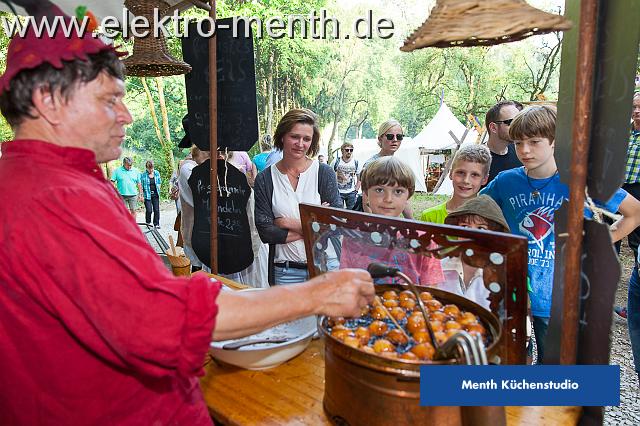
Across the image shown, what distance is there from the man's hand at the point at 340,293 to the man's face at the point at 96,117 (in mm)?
709

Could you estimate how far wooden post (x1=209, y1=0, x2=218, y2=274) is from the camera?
2848 millimetres

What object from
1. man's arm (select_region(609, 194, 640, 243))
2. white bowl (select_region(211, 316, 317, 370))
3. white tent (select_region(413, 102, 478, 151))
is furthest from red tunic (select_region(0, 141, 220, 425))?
white tent (select_region(413, 102, 478, 151))

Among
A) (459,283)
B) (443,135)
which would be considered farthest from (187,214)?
(443,135)

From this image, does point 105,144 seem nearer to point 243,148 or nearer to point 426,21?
point 426,21

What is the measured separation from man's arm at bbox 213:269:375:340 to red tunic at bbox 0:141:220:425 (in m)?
0.07

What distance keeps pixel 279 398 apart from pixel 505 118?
299 cm

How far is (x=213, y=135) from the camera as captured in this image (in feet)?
9.58

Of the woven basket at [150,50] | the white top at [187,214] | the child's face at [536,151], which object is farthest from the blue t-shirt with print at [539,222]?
the white top at [187,214]

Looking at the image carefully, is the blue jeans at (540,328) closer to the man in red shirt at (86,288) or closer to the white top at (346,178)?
the man in red shirt at (86,288)

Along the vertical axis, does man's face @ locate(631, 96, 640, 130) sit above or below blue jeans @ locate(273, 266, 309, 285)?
above

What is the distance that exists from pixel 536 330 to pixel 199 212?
7.79ft

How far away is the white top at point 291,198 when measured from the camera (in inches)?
117

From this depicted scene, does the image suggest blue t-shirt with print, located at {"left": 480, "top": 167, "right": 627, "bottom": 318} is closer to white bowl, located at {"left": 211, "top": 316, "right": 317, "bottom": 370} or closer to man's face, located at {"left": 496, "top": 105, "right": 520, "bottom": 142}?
man's face, located at {"left": 496, "top": 105, "right": 520, "bottom": 142}

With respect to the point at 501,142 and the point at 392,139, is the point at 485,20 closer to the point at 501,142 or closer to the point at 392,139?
Result: the point at 501,142
